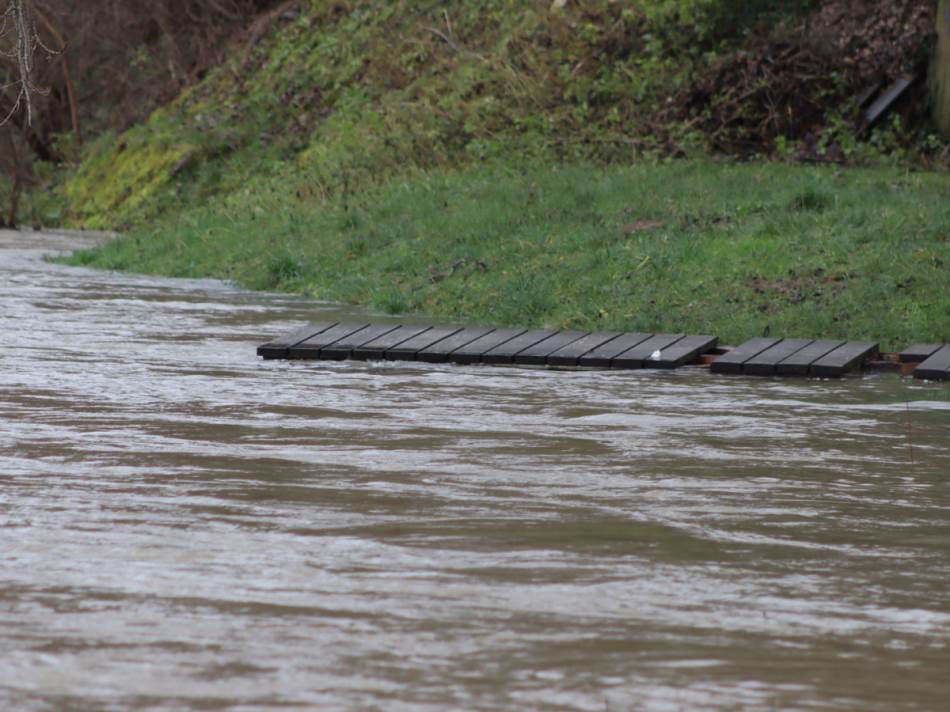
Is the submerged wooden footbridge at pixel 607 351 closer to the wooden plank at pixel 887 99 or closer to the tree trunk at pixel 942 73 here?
the wooden plank at pixel 887 99

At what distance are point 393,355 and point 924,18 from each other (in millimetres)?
14575

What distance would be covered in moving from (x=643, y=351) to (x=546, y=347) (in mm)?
750

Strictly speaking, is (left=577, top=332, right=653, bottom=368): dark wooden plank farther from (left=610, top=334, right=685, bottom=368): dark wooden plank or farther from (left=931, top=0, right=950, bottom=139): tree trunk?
(left=931, top=0, right=950, bottom=139): tree trunk

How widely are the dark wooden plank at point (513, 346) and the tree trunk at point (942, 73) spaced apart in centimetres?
1186

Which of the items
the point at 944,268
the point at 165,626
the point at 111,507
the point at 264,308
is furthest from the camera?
the point at 264,308

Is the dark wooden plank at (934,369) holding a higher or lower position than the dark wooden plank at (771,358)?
lower

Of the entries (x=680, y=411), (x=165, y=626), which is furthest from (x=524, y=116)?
(x=165, y=626)

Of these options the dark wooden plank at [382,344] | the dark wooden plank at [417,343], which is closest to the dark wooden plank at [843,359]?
the dark wooden plank at [417,343]

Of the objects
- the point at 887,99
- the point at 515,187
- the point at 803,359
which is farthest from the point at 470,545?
the point at 887,99

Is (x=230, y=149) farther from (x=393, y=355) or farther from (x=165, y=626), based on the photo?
(x=165, y=626)

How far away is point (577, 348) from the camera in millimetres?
13094

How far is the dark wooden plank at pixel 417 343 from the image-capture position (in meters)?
13.0

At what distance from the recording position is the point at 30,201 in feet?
124

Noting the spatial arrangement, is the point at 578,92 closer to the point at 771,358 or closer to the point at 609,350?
the point at 609,350
